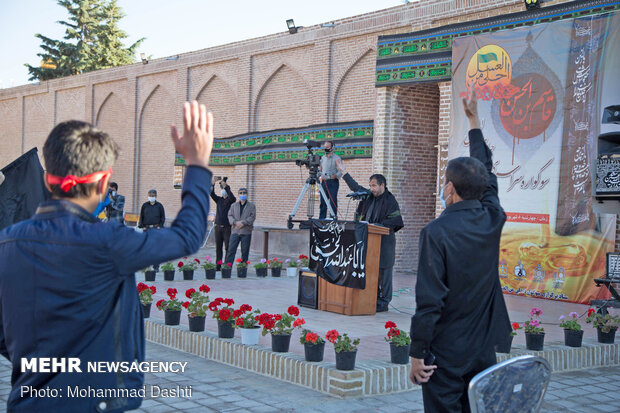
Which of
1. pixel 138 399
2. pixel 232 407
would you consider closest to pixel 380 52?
pixel 232 407

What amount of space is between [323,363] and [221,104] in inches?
651

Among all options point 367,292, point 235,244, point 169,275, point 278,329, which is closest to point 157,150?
point 235,244

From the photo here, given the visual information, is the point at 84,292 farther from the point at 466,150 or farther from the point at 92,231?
the point at 466,150

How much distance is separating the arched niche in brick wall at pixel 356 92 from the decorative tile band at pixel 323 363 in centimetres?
966

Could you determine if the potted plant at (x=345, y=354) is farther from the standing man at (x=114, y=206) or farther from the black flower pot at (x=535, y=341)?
the standing man at (x=114, y=206)

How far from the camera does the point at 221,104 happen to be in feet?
70.7

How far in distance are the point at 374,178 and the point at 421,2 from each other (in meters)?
6.37

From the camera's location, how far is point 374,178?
31.3 feet

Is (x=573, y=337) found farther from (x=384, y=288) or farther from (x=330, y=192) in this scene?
(x=330, y=192)

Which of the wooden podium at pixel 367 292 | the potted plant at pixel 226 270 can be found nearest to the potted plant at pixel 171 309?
the wooden podium at pixel 367 292

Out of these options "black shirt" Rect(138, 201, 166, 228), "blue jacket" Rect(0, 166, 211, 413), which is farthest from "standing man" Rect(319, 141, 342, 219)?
"blue jacket" Rect(0, 166, 211, 413)

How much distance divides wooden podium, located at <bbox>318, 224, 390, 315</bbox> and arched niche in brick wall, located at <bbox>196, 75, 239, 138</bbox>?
471 inches

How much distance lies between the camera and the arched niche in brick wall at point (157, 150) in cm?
2370

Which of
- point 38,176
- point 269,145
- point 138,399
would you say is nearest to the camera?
point 138,399
